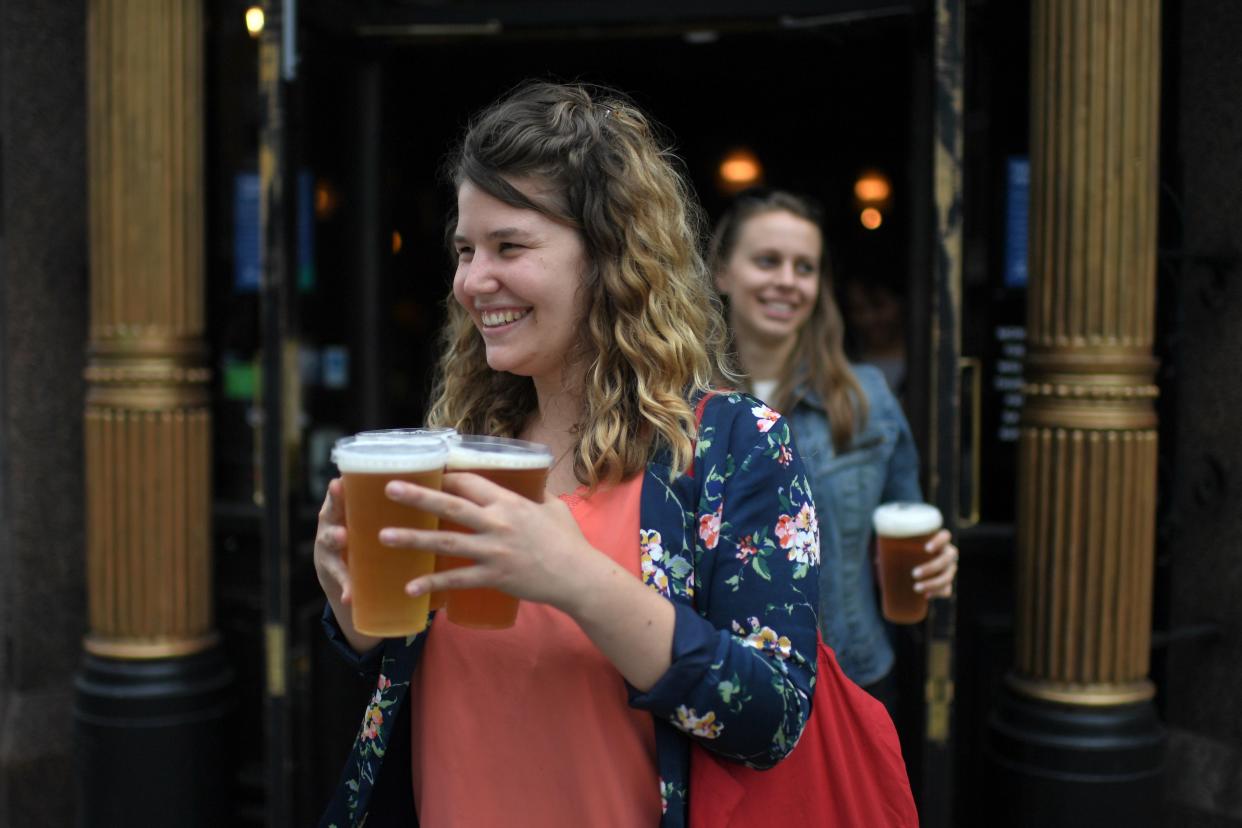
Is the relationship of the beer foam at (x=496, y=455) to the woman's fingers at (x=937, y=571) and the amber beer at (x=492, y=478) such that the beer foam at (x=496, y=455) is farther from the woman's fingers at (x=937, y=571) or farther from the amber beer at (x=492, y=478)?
the woman's fingers at (x=937, y=571)

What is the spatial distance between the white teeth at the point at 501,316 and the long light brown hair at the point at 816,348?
4.64ft

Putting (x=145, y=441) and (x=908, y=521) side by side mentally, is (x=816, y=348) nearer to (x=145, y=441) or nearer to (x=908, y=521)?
(x=908, y=521)

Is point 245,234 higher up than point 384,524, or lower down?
higher up

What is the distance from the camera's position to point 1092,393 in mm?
3248

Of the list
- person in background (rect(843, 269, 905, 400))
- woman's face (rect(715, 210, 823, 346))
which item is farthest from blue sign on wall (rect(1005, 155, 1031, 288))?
woman's face (rect(715, 210, 823, 346))

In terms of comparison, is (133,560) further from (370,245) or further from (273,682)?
(370,245)

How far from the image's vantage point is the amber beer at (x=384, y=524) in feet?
3.94

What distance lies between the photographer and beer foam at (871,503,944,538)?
8.34 feet

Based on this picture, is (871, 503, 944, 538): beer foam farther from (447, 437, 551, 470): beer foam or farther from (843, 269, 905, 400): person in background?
(843, 269, 905, 400): person in background

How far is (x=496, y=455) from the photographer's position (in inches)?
48.3

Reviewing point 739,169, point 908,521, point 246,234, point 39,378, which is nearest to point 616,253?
point 908,521

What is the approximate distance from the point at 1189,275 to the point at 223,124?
11.3 feet

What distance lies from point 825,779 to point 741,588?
32 centimetres

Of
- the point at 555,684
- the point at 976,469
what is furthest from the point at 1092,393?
the point at 555,684
